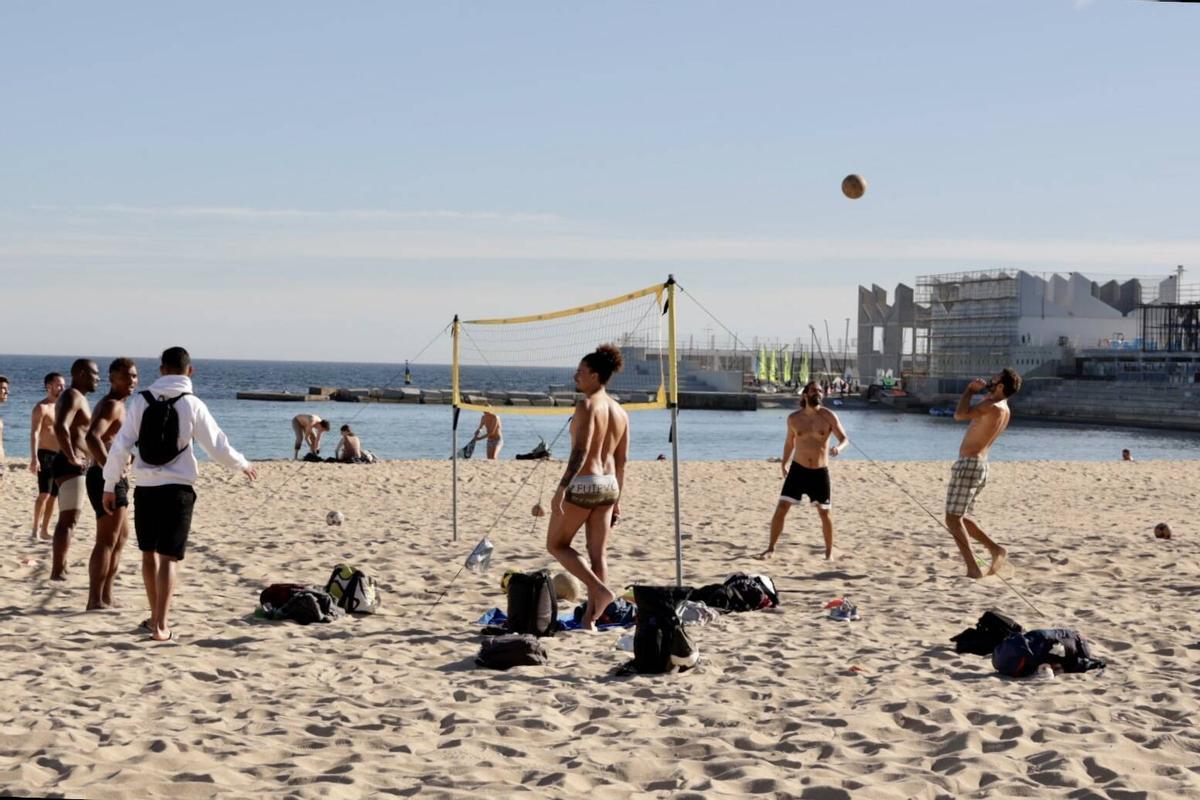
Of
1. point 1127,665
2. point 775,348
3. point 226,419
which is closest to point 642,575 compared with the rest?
point 1127,665

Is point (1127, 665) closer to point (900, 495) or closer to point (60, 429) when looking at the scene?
point (60, 429)

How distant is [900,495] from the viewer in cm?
1463

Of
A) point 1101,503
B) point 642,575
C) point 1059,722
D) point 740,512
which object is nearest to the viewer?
point 1059,722

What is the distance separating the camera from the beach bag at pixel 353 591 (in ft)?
21.5

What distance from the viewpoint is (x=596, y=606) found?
6121 millimetres

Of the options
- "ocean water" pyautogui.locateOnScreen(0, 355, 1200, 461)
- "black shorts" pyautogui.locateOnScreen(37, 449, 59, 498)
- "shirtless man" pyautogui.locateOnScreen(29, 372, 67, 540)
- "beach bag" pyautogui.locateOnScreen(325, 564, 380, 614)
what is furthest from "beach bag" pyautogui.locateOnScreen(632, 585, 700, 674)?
"ocean water" pyautogui.locateOnScreen(0, 355, 1200, 461)

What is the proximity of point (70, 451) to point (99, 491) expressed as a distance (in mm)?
886

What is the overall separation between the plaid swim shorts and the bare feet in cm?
285

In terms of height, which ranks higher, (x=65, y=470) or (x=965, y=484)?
(x=65, y=470)

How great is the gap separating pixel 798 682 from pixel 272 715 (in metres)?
2.09

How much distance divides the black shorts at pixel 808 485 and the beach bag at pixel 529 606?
304 cm

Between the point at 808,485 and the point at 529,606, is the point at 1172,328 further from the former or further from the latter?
the point at 529,606

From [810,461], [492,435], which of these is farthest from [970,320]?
[810,461]

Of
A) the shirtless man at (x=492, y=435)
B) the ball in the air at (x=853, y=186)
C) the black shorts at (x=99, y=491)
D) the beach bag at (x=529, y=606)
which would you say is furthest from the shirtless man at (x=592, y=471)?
the shirtless man at (x=492, y=435)
